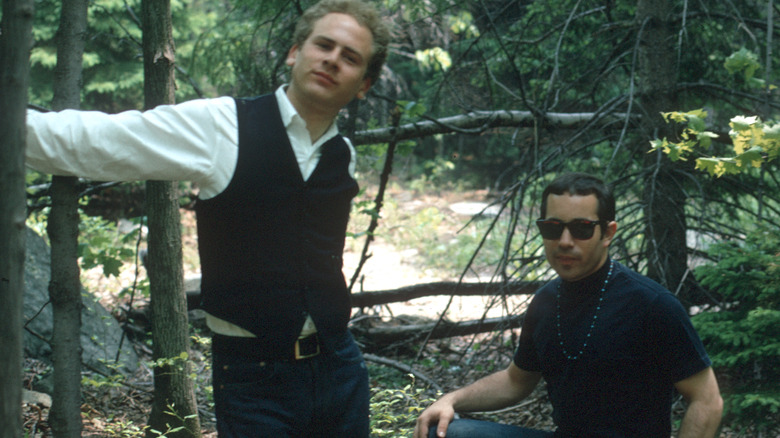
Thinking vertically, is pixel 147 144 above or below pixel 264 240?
above

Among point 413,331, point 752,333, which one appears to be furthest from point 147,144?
point 413,331

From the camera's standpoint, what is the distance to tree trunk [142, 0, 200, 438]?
9.06 ft

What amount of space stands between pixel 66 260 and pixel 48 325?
210 cm

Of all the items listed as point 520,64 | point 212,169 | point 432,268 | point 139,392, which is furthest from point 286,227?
point 432,268

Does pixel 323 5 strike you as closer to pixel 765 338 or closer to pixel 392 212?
pixel 765 338

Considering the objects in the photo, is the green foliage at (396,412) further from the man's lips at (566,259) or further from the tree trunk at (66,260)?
the tree trunk at (66,260)

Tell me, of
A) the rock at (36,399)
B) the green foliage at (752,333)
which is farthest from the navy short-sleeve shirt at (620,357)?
the rock at (36,399)

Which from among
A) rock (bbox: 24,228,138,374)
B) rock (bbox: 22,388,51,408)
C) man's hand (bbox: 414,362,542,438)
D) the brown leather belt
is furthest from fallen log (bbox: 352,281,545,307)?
the brown leather belt

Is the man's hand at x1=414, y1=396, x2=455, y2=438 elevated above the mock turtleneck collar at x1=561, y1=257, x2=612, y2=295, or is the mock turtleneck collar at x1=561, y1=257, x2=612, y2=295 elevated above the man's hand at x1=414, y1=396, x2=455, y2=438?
the mock turtleneck collar at x1=561, y1=257, x2=612, y2=295

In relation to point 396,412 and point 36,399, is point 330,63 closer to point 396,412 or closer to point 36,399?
point 36,399

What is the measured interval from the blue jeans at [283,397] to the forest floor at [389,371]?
3.61 feet

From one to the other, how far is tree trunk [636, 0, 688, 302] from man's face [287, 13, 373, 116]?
2842mm

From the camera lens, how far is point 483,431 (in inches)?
94.6

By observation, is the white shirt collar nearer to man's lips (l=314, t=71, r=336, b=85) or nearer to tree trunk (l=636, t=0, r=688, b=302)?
man's lips (l=314, t=71, r=336, b=85)
